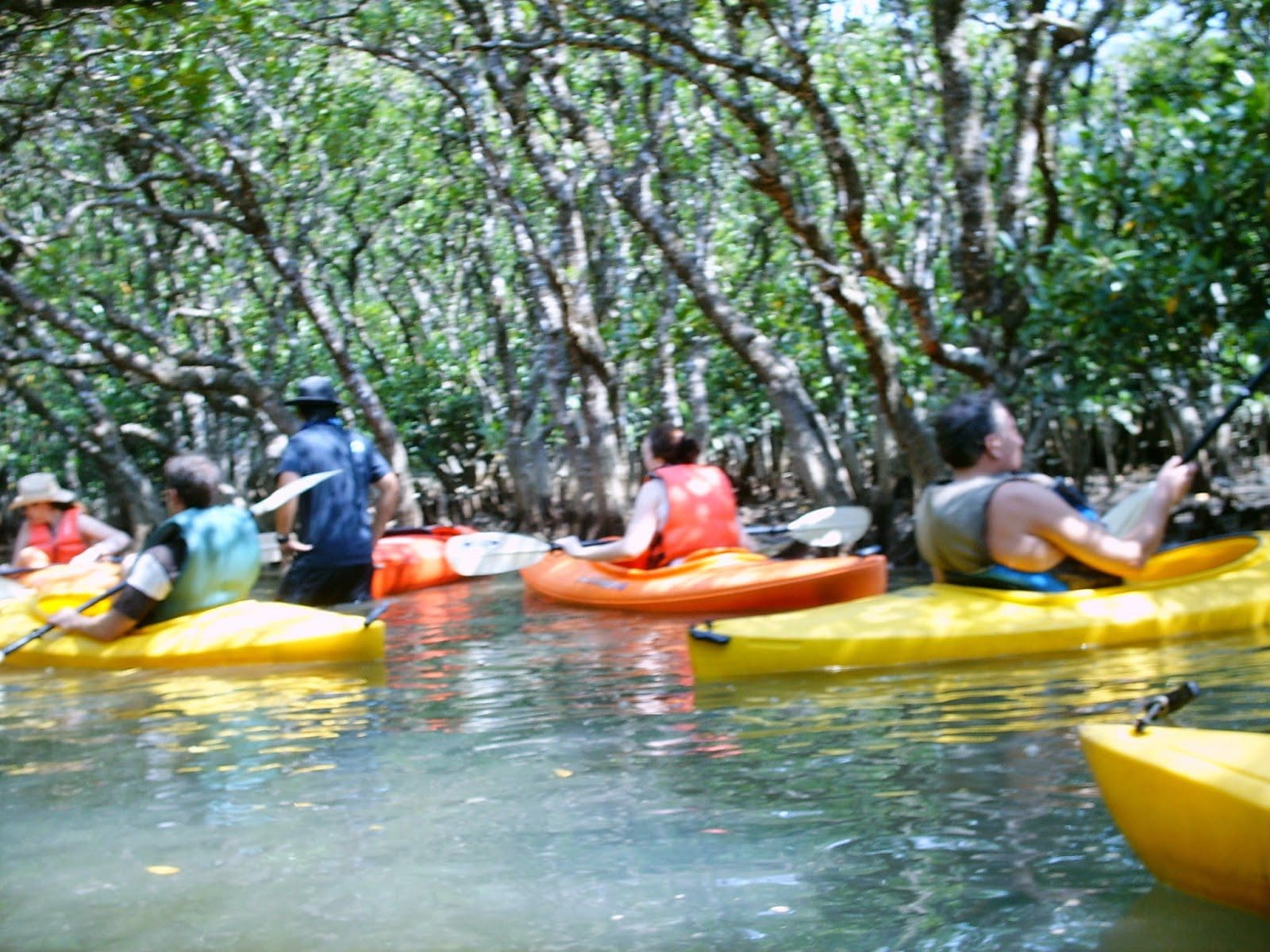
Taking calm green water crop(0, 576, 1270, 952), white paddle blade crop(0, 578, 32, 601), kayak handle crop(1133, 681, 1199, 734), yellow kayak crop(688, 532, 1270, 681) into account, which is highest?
white paddle blade crop(0, 578, 32, 601)

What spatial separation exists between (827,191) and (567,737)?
14.7m

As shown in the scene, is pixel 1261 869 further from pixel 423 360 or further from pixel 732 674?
pixel 423 360

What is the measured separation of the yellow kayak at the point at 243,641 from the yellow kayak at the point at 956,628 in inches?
78.4

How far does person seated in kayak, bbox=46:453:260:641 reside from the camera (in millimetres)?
7828

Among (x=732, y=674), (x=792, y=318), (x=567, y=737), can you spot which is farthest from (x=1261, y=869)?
(x=792, y=318)

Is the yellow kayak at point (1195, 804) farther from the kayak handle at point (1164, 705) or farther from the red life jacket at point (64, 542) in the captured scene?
the red life jacket at point (64, 542)

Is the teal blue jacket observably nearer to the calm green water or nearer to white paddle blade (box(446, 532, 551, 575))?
the calm green water

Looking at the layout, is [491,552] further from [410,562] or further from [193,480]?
[193,480]

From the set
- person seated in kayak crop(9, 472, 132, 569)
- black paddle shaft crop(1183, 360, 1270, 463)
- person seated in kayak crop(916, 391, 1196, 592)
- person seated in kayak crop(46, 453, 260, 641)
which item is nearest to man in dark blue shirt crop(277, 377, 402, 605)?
person seated in kayak crop(9, 472, 132, 569)

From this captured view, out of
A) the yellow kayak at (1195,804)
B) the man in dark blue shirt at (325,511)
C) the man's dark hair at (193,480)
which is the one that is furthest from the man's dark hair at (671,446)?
the yellow kayak at (1195,804)

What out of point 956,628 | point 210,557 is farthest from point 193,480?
point 956,628

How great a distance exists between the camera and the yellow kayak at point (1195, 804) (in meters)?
3.29

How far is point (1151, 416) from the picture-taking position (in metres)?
19.6

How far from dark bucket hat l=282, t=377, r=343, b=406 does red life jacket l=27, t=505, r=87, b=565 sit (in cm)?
161
